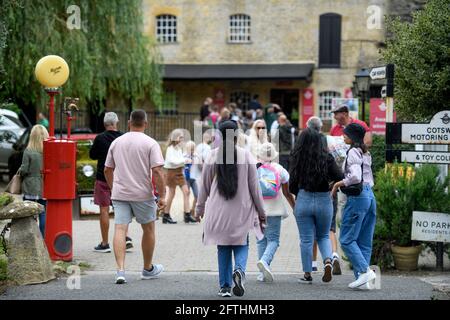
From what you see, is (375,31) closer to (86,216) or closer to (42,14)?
(42,14)

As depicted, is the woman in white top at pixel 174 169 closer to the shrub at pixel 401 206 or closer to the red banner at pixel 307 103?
the shrub at pixel 401 206

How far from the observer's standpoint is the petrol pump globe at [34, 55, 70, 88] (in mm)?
11875

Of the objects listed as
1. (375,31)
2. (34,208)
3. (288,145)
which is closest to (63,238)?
(34,208)

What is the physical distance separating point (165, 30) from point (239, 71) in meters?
3.94

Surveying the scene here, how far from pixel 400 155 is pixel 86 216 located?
7.16 m

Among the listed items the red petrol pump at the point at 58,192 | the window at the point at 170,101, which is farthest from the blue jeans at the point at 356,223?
the window at the point at 170,101

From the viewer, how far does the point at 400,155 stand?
11914 millimetres

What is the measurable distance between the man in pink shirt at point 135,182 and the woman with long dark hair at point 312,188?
4.93 feet

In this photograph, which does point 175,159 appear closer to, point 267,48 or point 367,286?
point 367,286

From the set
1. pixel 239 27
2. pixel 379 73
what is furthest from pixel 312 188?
pixel 239 27

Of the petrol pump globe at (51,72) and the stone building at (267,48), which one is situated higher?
the stone building at (267,48)

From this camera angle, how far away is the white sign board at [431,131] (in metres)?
11.5

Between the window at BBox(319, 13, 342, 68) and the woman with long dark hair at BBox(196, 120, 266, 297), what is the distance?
29477 millimetres

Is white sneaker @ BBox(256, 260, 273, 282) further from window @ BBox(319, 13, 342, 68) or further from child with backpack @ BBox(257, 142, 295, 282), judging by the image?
→ window @ BBox(319, 13, 342, 68)
